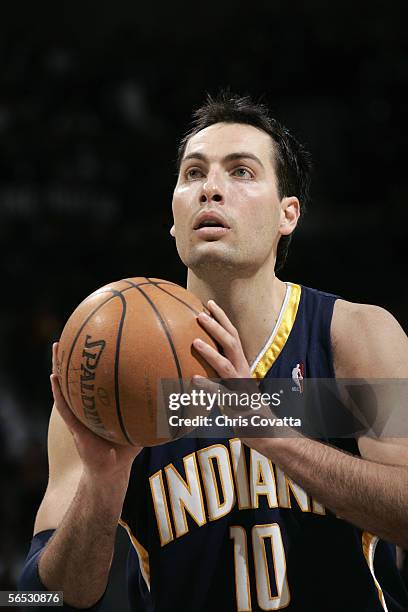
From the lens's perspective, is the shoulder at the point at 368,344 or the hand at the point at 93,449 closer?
the hand at the point at 93,449

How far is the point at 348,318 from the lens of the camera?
2.73 m

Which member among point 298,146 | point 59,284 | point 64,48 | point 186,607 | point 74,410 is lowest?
point 186,607

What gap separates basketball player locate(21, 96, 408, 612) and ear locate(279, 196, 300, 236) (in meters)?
0.16

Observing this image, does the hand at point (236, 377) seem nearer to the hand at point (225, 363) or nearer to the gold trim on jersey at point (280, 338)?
the hand at point (225, 363)

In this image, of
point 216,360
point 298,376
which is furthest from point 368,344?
point 216,360

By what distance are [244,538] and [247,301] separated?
0.76 m

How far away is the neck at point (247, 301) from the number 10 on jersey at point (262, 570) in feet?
1.84

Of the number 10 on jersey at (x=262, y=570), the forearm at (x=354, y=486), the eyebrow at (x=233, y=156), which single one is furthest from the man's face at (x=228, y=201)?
the number 10 on jersey at (x=262, y=570)

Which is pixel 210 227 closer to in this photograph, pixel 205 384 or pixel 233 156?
pixel 233 156

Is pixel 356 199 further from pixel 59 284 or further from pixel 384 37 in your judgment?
pixel 59 284

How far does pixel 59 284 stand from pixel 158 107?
2934mm

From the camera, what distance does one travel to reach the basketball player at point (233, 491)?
247 cm

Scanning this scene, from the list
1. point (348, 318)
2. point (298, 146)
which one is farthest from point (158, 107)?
point (348, 318)

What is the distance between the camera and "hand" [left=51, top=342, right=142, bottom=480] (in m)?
2.23
